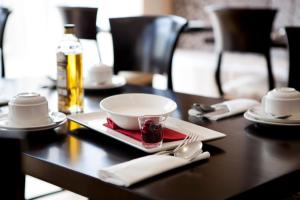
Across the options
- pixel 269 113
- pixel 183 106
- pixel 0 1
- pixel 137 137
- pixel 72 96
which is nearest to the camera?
pixel 137 137

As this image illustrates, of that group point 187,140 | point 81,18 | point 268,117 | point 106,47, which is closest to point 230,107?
point 268,117

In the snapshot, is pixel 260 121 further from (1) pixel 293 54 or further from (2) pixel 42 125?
(1) pixel 293 54

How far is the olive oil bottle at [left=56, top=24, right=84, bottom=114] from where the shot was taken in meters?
1.51

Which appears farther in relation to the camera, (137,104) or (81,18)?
(81,18)

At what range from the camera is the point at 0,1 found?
4684 millimetres

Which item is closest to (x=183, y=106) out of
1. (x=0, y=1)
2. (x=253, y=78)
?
(x=253, y=78)

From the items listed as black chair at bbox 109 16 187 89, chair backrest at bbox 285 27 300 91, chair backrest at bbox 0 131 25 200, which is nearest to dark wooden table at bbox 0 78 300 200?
chair backrest at bbox 0 131 25 200

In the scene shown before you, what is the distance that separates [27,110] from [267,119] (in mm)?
634

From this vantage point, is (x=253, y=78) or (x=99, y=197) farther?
(x=253, y=78)

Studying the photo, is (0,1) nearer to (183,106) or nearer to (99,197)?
(183,106)

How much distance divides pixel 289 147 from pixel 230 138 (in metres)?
0.15

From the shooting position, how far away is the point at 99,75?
1896 millimetres

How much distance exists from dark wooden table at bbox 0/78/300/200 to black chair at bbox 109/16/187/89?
3.49ft

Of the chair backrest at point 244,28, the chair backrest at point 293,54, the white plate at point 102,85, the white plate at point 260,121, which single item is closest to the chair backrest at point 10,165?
the white plate at point 260,121
